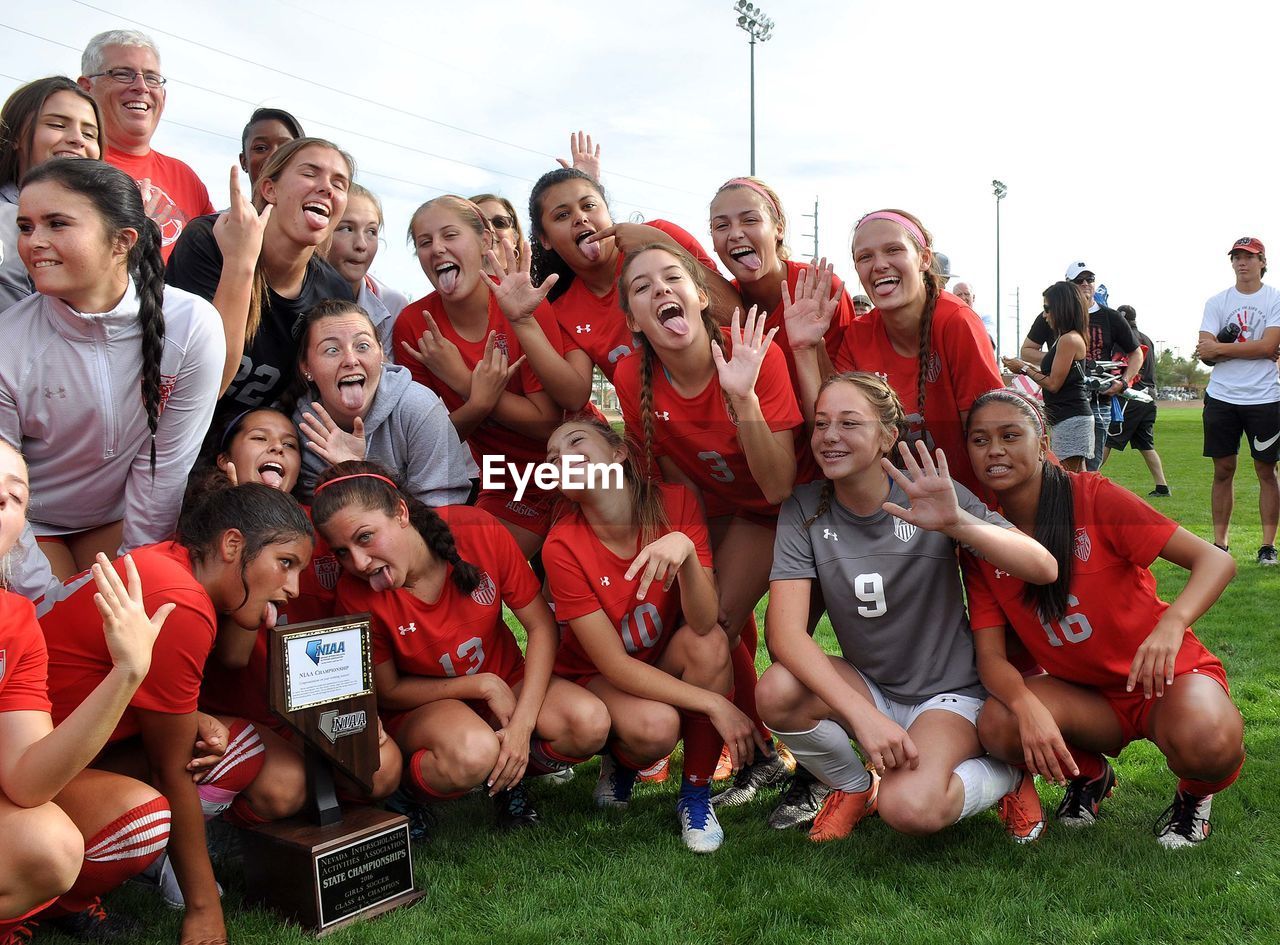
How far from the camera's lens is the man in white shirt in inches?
275

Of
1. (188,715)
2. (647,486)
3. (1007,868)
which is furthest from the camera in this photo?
(647,486)

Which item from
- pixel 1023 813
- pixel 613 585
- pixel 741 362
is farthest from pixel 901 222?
pixel 1023 813

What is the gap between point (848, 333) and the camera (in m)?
3.80

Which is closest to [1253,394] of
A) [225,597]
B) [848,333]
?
[848,333]

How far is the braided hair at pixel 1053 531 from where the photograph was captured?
3.06 metres

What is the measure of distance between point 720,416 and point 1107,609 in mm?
1373

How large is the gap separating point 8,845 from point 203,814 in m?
0.54

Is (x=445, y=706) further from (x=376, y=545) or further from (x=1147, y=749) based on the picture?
(x=1147, y=749)

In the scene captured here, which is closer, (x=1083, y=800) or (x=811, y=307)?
Answer: (x=1083, y=800)

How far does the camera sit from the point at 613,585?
3.36 m

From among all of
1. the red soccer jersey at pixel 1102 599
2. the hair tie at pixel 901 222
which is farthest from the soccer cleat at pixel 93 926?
the hair tie at pixel 901 222

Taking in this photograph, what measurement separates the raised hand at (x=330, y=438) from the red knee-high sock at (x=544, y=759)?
1139 mm

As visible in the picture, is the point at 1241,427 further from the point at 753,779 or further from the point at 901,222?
the point at 753,779

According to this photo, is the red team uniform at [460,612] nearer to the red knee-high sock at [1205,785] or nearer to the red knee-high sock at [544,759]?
the red knee-high sock at [544,759]
